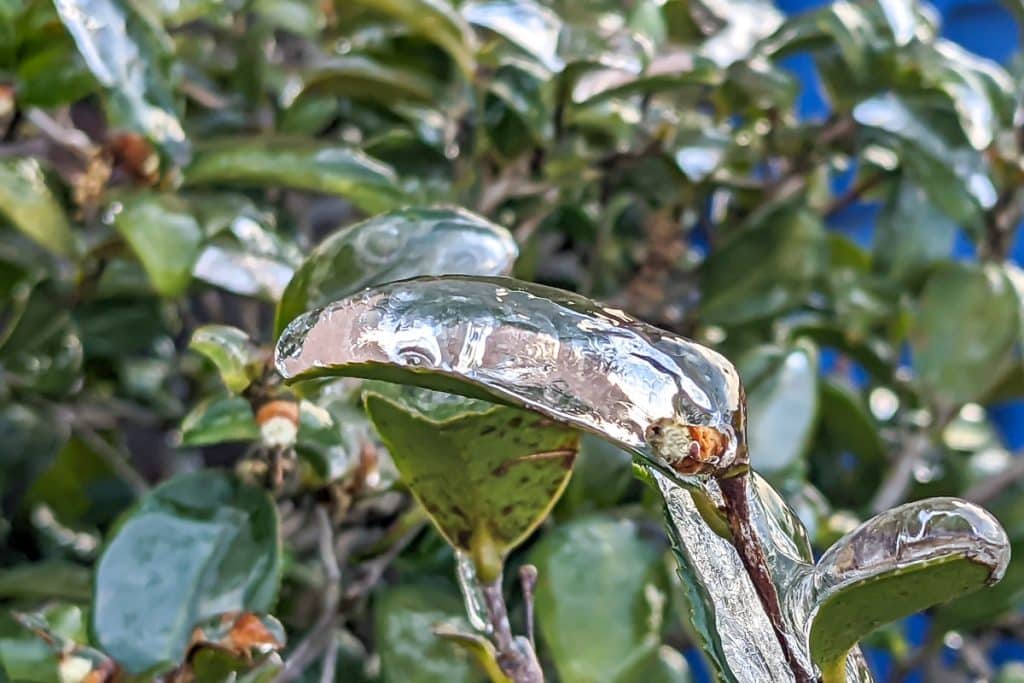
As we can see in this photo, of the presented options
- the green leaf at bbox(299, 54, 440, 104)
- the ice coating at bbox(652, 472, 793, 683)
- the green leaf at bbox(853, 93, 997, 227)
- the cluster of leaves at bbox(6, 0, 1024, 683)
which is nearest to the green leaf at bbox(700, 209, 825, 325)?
the cluster of leaves at bbox(6, 0, 1024, 683)

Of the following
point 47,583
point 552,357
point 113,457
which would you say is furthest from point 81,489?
point 552,357

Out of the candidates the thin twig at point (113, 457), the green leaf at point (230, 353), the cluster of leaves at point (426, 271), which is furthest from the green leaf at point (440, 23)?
the thin twig at point (113, 457)

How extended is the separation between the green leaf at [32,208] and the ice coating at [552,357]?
1.25ft

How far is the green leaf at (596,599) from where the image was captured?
529 millimetres

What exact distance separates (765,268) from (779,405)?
151 millimetres

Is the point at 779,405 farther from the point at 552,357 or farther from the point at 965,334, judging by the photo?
the point at 552,357

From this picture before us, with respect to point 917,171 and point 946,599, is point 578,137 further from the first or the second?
point 946,599

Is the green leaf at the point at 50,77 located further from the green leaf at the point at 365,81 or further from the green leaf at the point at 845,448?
the green leaf at the point at 845,448

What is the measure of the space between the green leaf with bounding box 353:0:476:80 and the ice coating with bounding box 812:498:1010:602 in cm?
43

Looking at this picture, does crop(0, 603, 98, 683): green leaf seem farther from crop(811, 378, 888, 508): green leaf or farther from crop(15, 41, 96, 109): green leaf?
crop(811, 378, 888, 508): green leaf

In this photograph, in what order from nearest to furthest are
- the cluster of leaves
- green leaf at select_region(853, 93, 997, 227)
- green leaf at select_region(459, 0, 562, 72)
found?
the cluster of leaves, green leaf at select_region(459, 0, 562, 72), green leaf at select_region(853, 93, 997, 227)

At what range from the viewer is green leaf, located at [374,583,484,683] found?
0.54m

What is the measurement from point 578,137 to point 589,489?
9.8 inches

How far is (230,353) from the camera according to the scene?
0.46m
